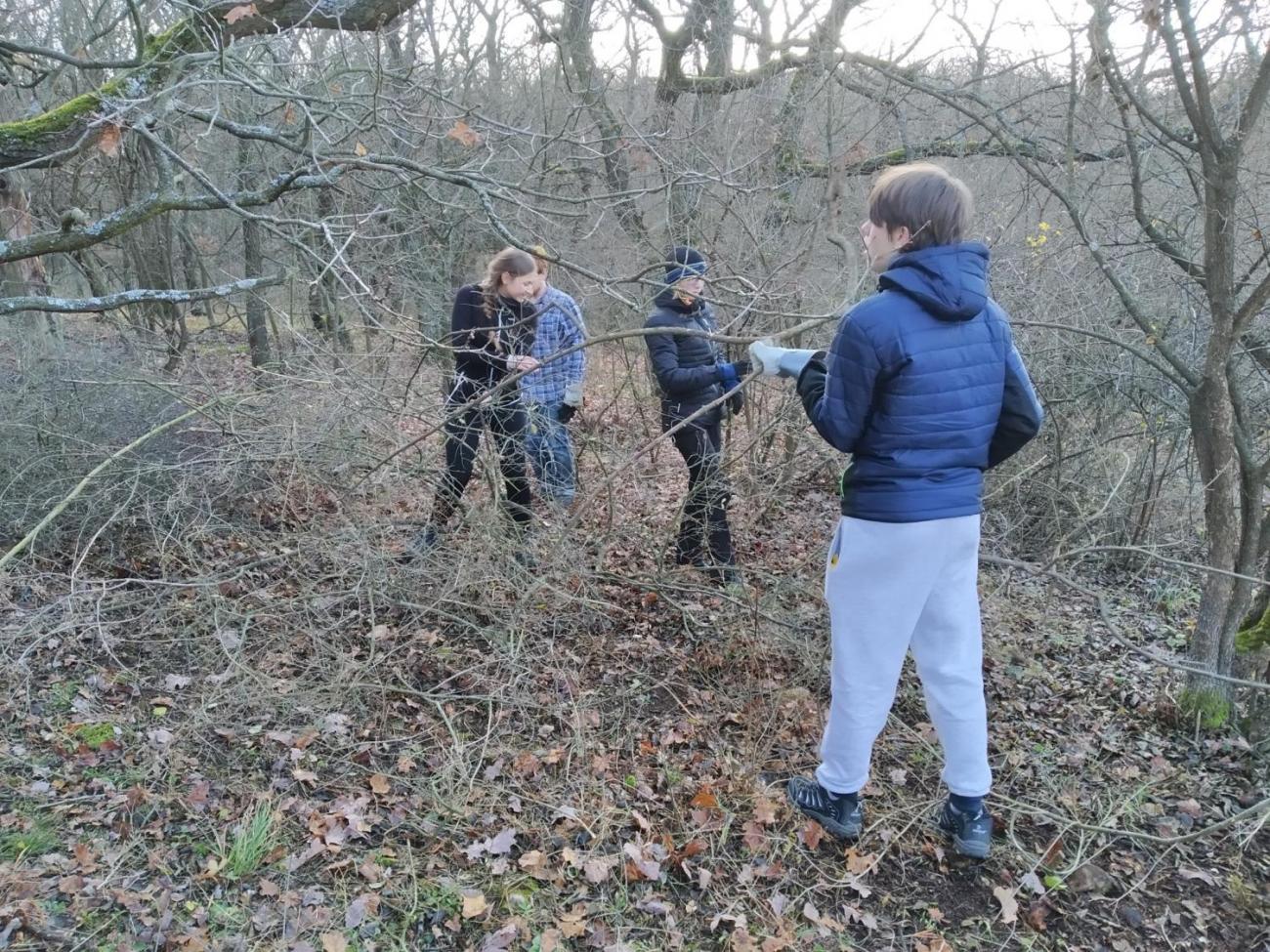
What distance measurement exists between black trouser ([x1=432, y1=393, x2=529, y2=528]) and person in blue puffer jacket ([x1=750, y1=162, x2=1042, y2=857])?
6.26 feet

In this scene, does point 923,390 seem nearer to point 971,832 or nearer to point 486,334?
point 971,832

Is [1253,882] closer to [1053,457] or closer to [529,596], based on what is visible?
[529,596]

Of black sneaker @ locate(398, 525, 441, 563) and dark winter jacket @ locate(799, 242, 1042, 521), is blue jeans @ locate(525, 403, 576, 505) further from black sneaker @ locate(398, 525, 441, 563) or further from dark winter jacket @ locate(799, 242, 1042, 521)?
dark winter jacket @ locate(799, 242, 1042, 521)

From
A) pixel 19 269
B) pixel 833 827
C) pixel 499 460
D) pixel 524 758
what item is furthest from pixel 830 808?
pixel 19 269

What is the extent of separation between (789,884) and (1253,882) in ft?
4.81

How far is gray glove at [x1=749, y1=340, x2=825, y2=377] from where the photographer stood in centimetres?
256

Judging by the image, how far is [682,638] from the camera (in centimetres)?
400

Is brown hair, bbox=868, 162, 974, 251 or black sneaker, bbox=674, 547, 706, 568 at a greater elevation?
brown hair, bbox=868, 162, 974, 251

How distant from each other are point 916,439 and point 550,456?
231 cm

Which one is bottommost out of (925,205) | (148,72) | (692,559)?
(692,559)

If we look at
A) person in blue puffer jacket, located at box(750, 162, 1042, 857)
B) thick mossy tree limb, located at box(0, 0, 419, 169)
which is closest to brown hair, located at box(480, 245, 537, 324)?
thick mossy tree limb, located at box(0, 0, 419, 169)

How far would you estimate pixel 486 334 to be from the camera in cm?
431

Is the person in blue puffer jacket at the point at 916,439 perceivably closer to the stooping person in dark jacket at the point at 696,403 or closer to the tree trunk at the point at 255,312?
the stooping person in dark jacket at the point at 696,403

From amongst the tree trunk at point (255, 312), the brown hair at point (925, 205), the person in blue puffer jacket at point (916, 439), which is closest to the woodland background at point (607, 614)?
the person in blue puffer jacket at point (916, 439)
